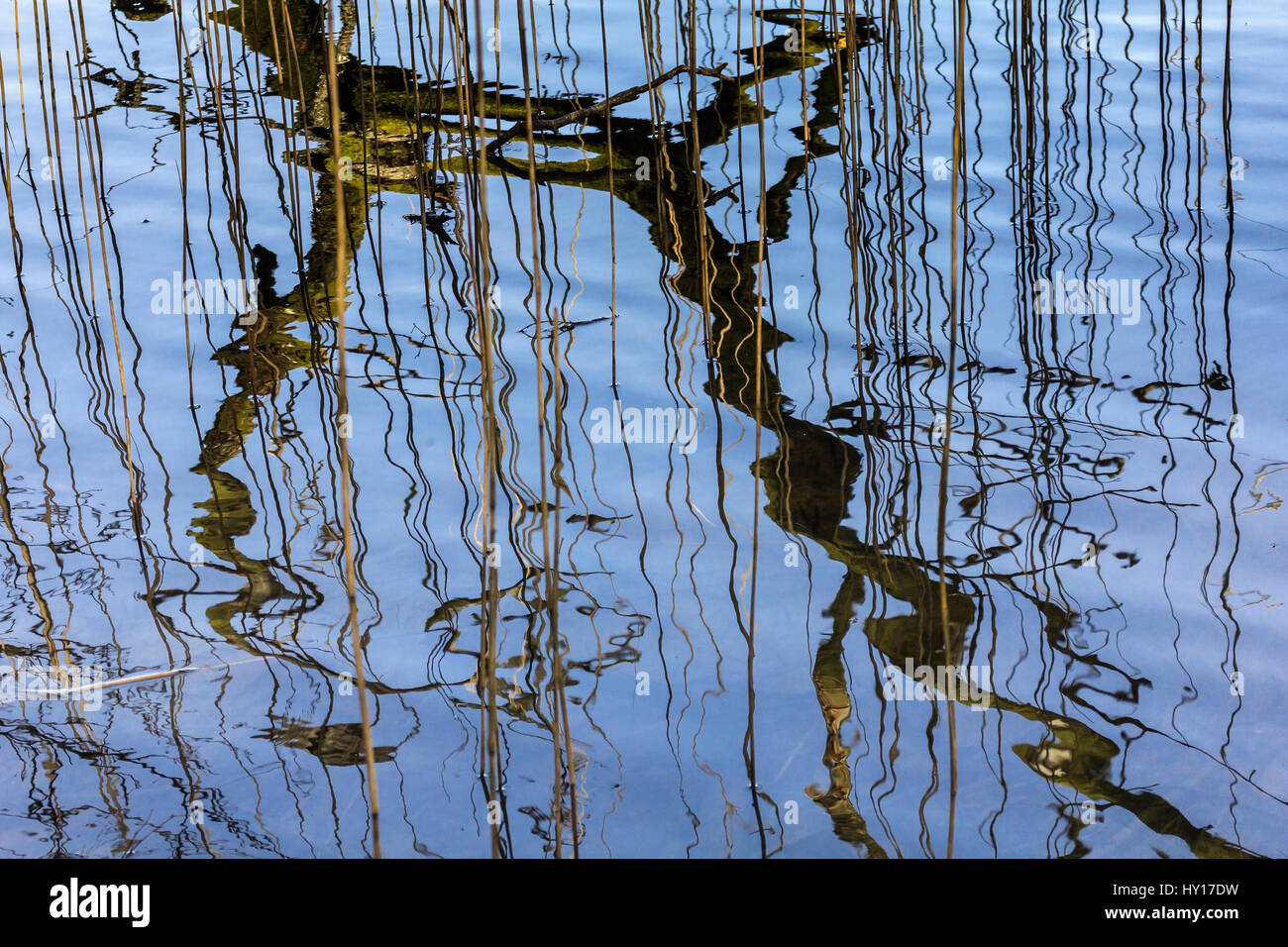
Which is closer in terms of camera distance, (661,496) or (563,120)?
(661,496)

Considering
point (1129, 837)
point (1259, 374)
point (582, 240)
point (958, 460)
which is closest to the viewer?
point (1129, 837)

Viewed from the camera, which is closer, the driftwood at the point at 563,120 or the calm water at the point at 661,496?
the calm water at the point at 661,496

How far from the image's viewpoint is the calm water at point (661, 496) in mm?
1406

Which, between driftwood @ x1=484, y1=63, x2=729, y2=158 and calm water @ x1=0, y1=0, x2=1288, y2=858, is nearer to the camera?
calm water @ x1=0, y1=0, x2=1288, y2=858

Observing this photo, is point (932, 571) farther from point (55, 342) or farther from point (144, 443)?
point (55, 342)

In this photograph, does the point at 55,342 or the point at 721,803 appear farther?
the point at 55,342

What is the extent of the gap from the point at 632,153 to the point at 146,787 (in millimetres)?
2252

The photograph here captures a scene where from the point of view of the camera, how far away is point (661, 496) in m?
1.94

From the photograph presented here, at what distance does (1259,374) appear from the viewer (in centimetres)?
219

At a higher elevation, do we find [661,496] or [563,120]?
[563,120]

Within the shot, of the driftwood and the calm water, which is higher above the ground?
the driftwood

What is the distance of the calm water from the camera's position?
1.41 metres

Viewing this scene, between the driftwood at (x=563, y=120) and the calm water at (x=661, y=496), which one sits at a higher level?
the driftwood at (x=563, y=120)
